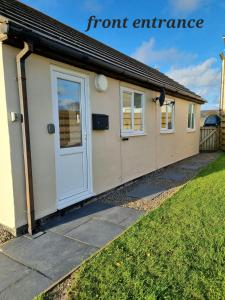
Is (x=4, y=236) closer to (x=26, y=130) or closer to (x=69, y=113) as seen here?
(x=26, y=130)

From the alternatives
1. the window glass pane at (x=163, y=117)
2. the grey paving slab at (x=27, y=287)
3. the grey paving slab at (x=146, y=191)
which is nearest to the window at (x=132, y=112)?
the grey paving slab at (x=146, y=191)

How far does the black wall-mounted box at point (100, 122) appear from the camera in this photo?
514 centimetres

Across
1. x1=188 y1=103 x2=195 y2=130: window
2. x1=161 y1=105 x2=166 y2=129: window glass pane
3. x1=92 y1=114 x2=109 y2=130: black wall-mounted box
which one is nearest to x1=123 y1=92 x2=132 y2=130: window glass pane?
x1=92 y1=114 x2=109 y2=130: black wall-mounted box

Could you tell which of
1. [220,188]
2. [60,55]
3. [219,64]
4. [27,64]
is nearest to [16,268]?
[27,64]

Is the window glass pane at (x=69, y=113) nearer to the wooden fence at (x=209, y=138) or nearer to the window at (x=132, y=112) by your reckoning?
the window at (x=132, y=112)

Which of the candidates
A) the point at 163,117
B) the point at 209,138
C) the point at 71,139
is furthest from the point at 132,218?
the point at 209,138

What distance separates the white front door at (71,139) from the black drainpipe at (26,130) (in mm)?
734

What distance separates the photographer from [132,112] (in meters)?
6.75

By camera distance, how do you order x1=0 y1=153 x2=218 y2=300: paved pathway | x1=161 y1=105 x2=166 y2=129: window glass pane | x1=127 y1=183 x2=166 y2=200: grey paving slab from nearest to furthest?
x1=0 y1=153 x2=218 y2=300: paved pathway < x1=127 y1=183 x2=166 y2=200: grey paving slab < x1=161 y1=105 x2=166 y2=129: window glass pane

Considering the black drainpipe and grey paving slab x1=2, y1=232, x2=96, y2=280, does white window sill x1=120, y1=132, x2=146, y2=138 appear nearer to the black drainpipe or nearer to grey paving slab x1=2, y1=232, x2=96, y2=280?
the black drainpipe

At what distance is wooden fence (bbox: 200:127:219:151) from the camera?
14.8m

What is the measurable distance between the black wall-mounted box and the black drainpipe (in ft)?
6.15

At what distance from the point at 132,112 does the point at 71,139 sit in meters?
2.72

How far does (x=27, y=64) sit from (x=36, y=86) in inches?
14.6
